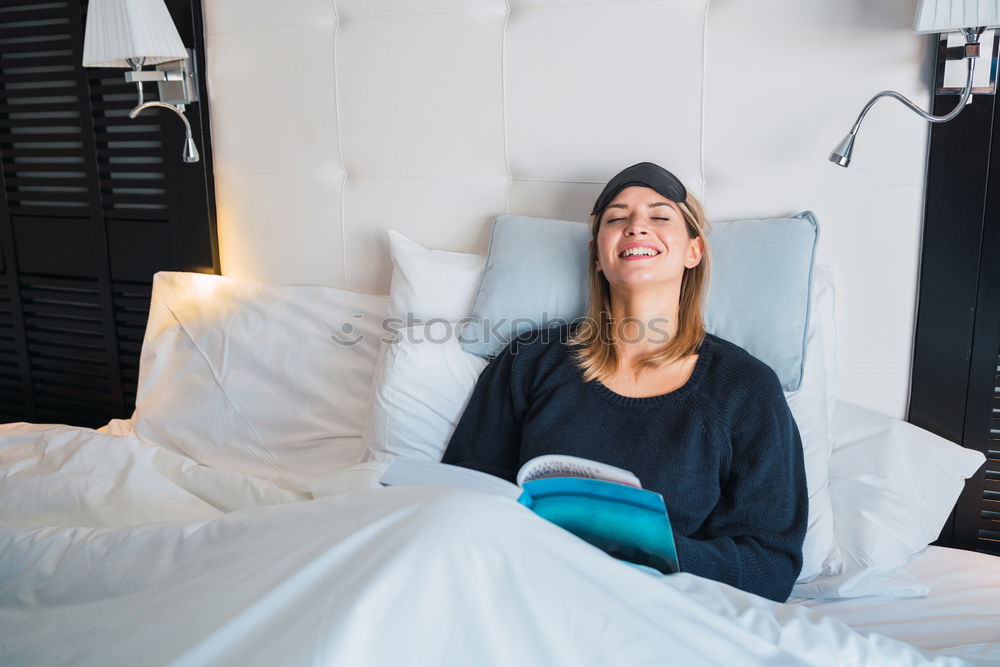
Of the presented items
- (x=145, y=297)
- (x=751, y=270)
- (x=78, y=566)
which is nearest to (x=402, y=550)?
(x=78, y=566)

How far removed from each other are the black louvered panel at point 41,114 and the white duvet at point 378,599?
1.50 meters

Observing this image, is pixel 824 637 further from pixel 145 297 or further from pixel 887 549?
pixel 145 297

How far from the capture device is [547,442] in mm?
1392

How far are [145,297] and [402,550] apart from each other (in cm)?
169

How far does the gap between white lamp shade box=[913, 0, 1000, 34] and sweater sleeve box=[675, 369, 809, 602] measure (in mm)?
638

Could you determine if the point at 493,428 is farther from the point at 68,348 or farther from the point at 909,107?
the point at 68,348

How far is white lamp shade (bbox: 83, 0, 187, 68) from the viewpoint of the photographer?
1.77 m

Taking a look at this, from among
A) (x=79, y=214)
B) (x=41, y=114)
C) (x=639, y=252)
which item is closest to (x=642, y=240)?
(x=639, y=252)

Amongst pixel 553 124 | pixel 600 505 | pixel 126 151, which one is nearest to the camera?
pixel 600 505

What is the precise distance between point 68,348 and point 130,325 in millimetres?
268

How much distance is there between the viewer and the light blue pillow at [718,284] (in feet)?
4.76

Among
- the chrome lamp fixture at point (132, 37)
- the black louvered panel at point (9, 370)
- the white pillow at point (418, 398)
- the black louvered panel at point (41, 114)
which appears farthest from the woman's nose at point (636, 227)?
the black louvered panel at point (9, 370)

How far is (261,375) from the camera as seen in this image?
186 cm

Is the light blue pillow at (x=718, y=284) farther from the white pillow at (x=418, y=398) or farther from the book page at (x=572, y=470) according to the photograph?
the book page at (x=572, y=470)
